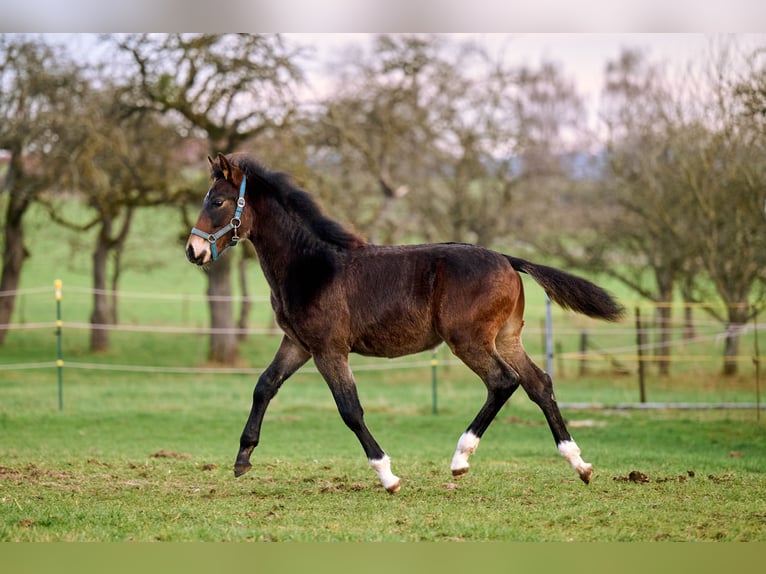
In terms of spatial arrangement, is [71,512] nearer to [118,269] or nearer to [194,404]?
[194,404]

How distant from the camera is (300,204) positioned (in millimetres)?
6180

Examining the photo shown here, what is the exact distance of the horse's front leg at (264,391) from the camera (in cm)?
608

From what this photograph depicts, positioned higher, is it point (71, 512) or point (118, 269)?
point (118, 269)

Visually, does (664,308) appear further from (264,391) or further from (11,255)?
(11,255)

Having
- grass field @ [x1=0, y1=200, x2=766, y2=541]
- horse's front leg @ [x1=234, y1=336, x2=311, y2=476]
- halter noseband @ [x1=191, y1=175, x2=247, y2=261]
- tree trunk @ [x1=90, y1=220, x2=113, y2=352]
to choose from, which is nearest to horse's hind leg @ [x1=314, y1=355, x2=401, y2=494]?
horse's front leg @ [x1=234, y1=336, x2=311, y2=476]

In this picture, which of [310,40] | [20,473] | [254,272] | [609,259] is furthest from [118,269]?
[20,473]

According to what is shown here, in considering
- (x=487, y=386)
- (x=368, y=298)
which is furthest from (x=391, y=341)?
(x=487, y=386)

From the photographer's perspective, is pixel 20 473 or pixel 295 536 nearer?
pixel 295 536

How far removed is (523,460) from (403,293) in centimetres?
280

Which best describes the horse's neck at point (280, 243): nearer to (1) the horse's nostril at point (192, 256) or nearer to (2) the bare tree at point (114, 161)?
(1) the horse's nostril at point (192, 256)

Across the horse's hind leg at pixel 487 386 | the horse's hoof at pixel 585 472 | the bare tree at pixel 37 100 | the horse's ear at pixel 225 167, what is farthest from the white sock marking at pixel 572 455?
the bare tree at pixel 37 100

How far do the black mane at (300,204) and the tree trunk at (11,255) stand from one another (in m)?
15.3

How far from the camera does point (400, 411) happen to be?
1252cm

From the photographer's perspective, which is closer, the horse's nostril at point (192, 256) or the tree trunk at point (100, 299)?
the horse's nostril at point (192, 256)
